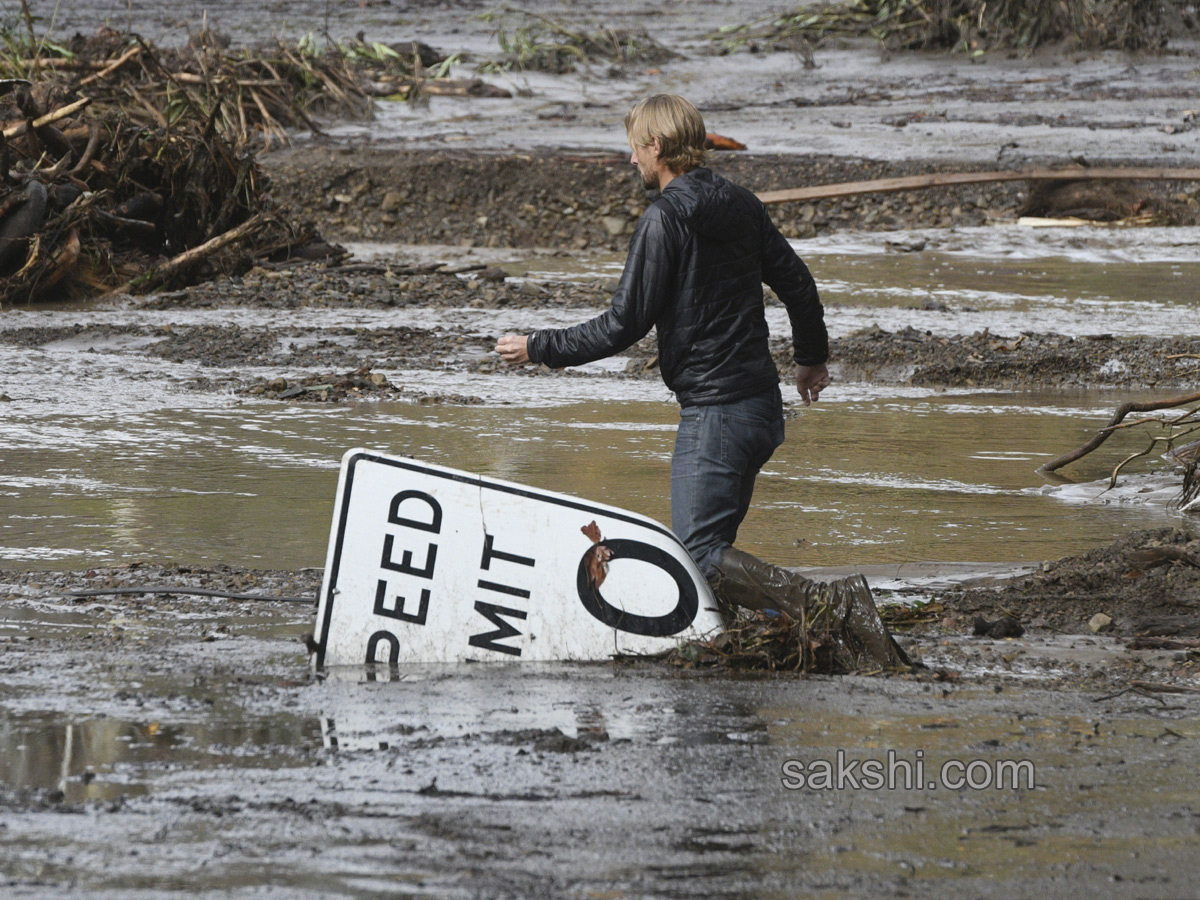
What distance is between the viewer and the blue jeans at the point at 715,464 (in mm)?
4332

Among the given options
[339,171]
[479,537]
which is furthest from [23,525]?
[339,171]

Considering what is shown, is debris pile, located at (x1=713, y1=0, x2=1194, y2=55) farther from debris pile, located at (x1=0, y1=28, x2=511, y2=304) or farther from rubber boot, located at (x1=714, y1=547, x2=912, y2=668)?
rubber boot, located at (x1=714, y1=547, x2=912, y2=668)

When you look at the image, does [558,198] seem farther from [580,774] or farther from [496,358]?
[580,774]

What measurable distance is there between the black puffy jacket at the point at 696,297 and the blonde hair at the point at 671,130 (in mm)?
51

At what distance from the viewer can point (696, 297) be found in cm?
426

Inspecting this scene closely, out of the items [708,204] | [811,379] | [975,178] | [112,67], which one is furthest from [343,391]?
[975,178]

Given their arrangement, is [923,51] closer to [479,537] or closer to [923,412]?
[923,412]

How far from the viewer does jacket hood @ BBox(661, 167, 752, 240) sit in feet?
13.7

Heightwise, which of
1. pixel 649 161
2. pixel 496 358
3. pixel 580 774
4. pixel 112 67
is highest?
pixel 112 67

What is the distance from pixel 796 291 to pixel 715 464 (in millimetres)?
633

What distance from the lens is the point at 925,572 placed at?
17.7ft

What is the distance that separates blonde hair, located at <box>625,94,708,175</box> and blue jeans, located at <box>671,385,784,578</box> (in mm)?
737

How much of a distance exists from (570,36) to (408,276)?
1141 centimetres

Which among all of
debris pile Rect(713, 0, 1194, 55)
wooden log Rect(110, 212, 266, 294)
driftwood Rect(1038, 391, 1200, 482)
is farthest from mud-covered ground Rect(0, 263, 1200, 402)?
debris pile Rect(713, 0, 1194, 55)
